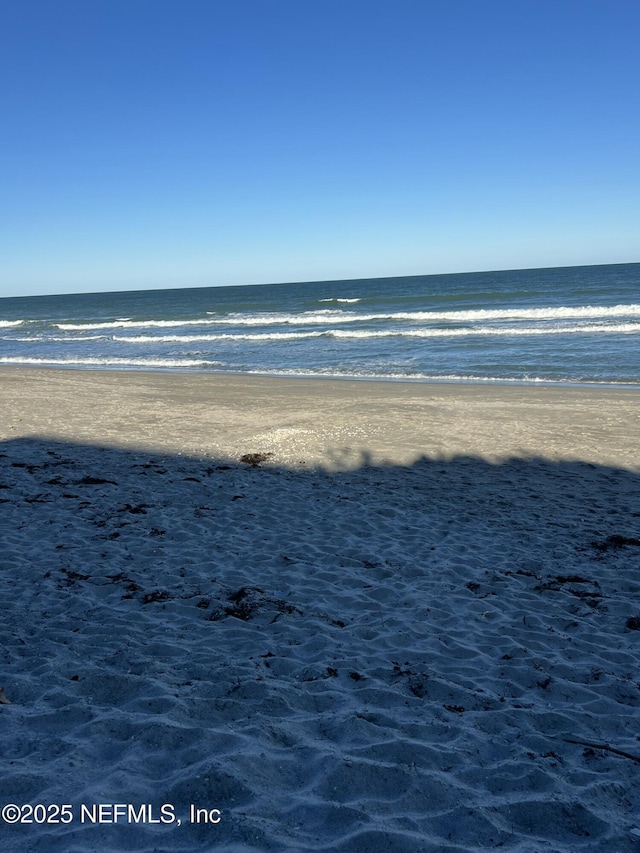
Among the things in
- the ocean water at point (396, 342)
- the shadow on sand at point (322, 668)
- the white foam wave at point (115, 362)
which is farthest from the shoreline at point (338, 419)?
the white foam wave at point (115, 362)

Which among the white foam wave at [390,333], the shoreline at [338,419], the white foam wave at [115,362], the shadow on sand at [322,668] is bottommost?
the shadow on sand at [322,668]

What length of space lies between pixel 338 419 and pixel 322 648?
7.50 meters

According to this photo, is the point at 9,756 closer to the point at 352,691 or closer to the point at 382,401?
the point at 352,691

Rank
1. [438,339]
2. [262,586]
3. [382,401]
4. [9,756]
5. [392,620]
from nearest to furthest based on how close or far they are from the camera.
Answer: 1. [9,756]
2. [392,620]
3. [262,586]
4. [382,401]
5. [438,339]

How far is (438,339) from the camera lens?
81.6ft

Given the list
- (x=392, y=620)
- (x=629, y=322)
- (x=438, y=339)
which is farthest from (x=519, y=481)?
(x=629, y=322)

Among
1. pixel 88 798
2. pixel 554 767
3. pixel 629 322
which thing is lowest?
pixel 554 767

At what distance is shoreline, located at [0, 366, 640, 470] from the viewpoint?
30.0 ft

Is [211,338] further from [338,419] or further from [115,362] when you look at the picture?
[338,419]

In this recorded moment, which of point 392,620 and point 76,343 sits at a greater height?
point 76,343

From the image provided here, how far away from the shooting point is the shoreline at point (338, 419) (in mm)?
9156

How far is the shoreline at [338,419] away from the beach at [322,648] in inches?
9.6

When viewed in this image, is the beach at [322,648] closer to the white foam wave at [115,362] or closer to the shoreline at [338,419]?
the shoreline at [338,419]

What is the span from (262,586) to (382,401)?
8670mm
